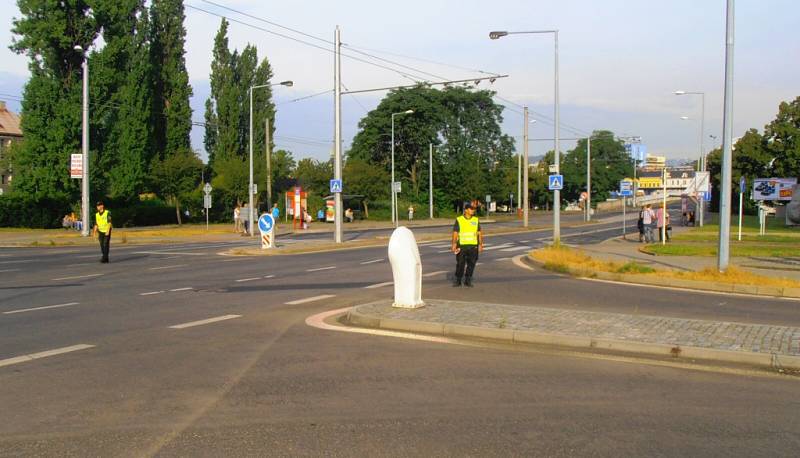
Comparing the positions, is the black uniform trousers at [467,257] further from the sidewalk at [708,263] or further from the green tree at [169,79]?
the green tree at [169,79]

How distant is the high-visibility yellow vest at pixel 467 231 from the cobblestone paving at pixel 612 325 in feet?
8.86

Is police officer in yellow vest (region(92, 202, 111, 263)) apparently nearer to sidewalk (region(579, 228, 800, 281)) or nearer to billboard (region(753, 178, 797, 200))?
sidewalk (region(579, 228, 800, 281))

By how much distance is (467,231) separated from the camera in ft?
44.6

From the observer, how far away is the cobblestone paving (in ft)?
26.5

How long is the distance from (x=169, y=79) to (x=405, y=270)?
50802 millimetres

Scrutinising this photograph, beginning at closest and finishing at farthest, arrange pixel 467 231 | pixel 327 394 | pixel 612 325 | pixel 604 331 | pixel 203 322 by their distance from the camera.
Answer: pixel 327 394
pixel 604 331
pixel 612 325
pixel 203 322
pixel 467 231

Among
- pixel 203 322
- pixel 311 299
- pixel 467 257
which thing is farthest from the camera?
pixel 467 257

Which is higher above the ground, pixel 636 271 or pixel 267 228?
pixel 267 228

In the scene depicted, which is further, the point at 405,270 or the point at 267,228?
the point at 267,228

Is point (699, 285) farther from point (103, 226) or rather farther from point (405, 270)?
point (103, 226)

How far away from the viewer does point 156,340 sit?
8.48 m

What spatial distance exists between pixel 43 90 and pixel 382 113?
124 ft

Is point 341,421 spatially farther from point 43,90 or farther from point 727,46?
point 43,90

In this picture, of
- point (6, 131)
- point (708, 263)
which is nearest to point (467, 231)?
point (708, 263)
